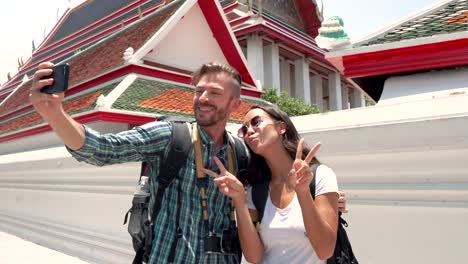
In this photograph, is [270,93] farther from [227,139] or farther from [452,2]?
[227,139]

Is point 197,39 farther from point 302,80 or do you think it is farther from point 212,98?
point 302,80

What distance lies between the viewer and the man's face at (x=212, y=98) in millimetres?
1455

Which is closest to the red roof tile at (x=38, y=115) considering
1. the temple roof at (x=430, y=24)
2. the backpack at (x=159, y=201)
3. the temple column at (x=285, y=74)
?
the temple roof at (x=430, y=24)

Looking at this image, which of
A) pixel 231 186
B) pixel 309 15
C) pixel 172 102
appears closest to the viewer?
pixel 231 186

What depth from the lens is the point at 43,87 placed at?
1226mm

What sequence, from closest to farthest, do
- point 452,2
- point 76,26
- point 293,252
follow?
point 293,252, point 452,2, point 76,26

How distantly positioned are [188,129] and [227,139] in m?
0.18

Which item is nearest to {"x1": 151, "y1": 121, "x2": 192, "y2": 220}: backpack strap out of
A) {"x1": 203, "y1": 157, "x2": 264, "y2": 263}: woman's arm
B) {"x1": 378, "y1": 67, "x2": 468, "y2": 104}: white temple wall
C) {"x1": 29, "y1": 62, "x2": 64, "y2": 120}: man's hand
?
{"x1": 203, "y1": 157, "x2": 264, "y2": 263}: woman's arm

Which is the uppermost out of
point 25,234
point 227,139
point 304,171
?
point 227,139

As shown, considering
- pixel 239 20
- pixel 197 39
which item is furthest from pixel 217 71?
pixel 239 20

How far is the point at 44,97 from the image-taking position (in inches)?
48.3

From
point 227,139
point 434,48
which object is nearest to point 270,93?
point 434,48

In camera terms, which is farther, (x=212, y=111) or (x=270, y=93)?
(x=270, y=93)

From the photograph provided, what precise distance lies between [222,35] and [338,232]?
909cm
